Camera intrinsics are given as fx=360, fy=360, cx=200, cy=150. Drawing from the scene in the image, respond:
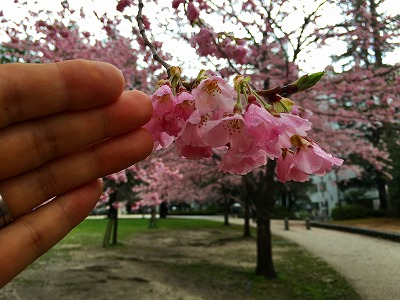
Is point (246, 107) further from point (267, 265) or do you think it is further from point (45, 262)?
point (45, 262)

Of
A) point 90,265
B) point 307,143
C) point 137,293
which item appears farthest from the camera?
point 90,265

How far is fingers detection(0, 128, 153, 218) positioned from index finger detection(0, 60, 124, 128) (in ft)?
Result: 0.52

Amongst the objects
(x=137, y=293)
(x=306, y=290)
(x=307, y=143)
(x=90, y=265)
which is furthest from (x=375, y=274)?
(x=307, y=143)

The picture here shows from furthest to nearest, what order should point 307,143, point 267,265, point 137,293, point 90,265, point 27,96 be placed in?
point 90,265, point 267,265, point 137,293, point 307,143, point 27,96

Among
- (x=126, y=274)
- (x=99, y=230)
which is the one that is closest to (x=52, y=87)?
(x=126, y=274)

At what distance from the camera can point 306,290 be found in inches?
291

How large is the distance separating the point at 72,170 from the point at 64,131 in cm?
14

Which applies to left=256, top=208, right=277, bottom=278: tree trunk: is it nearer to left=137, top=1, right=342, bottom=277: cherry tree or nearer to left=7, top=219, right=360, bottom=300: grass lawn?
left=7, top=219, right=360, bottom=300: grass lawn

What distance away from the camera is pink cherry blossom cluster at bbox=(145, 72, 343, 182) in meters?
1.00

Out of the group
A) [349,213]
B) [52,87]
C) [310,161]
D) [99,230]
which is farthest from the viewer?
[349,213]

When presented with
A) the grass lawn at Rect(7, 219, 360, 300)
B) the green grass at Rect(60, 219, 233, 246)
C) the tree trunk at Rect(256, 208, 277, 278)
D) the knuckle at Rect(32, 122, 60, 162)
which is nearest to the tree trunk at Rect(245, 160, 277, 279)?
the tree trunk at Rect(256, 208, 277, 278)

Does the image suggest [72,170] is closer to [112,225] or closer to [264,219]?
[264,219]

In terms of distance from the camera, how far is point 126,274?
28.9 ft

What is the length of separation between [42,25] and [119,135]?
7201mm
